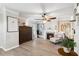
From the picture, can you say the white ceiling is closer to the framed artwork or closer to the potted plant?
the framed artwork

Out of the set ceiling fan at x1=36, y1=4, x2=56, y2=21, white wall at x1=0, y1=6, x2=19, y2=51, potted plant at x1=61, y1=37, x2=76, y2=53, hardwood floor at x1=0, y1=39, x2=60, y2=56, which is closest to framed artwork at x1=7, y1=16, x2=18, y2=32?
white wall at x1=0, y1=6, x2=19, y2=51

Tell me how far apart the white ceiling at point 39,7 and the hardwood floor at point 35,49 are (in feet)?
2.16

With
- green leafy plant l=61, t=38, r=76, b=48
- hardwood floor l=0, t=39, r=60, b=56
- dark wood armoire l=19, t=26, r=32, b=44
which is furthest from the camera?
dark wood armoire l=19, t=26, r=32, b=44

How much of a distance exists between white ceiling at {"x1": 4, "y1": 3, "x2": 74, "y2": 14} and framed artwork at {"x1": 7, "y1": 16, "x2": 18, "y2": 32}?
0.20 m

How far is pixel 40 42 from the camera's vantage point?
1878 mm

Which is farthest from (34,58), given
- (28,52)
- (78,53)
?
(78,53)

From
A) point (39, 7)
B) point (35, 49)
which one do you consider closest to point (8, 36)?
point (35, 49)

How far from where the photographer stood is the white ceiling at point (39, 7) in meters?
1.55

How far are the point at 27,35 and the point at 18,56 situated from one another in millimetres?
553

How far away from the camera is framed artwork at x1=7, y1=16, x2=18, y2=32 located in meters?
1.71

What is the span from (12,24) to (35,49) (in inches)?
27.0

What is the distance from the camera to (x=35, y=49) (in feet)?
5.93

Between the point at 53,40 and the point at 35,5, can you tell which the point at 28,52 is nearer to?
the point at 53,40

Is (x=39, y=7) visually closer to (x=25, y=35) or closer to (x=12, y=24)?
(x=12, y=24)
